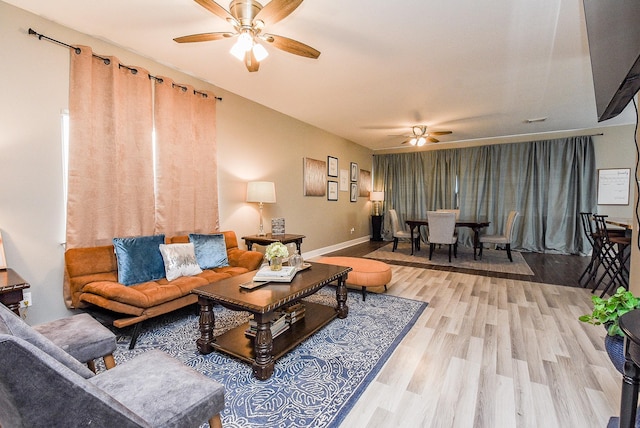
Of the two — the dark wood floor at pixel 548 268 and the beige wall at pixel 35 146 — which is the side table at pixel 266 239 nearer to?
the beige wall at pixel 35 146

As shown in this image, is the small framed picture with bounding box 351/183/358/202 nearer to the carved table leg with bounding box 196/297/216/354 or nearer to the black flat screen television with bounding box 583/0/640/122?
the carved table leg with bounding box 196/297/216/354

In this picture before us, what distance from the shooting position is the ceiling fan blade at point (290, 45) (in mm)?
2153

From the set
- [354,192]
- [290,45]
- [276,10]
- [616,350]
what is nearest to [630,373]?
[616,350]

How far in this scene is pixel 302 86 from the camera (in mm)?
3734

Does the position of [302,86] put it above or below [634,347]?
above

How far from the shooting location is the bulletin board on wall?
5.54m

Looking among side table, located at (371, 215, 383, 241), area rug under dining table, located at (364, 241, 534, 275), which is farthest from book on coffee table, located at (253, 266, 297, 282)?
side table, located at (371, 215, 383, 241)

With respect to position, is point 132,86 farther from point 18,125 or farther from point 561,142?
point 561,142

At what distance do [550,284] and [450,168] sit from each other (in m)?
3.87

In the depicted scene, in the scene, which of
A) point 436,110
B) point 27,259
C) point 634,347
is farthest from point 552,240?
point 27,259

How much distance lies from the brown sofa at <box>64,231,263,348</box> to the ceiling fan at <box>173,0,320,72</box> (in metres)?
1.94

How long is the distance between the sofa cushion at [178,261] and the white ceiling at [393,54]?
1.98m

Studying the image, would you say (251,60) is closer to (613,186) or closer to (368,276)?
(368,276)

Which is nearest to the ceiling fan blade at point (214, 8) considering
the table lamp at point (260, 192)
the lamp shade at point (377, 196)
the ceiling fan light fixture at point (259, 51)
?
the ceiling fan light fixture at point (259, 51)
